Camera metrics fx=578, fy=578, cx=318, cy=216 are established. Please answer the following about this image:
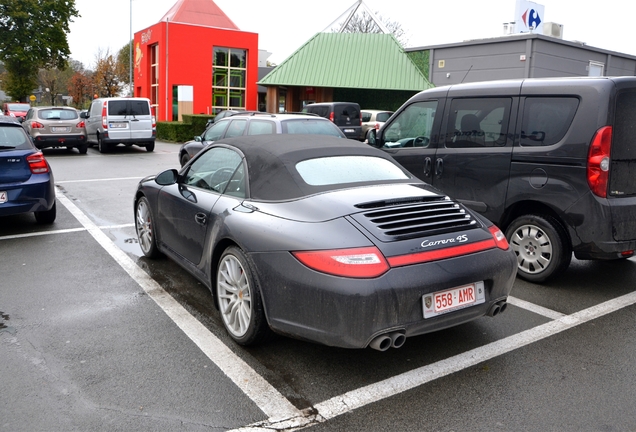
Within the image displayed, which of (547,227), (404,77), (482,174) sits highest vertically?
Result: (404,77)

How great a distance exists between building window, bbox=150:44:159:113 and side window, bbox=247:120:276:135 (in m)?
28.0

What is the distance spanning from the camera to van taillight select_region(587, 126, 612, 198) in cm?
518

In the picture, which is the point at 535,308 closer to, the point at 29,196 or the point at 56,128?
the point at 29,196

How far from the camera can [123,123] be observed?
20.0 meters

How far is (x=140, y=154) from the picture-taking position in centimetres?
2000

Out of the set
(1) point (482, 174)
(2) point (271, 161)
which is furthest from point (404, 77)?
(2) point (271, 161)

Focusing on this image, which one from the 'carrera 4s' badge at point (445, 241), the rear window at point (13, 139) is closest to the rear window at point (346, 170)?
the 'carrera 4s' badge at point (445, 241)

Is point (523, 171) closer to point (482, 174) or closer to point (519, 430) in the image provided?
point (482, 174)

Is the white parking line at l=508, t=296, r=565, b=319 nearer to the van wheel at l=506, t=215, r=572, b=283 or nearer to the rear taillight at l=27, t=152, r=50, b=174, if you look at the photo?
the van wheel at l=506, t=215, r=572, b=283

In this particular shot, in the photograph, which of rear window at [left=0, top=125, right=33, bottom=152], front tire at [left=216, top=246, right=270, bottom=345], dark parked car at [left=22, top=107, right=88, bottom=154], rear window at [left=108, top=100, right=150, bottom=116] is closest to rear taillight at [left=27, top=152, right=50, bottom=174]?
rear window at [left=0, top=125, right=33, bottom=152]

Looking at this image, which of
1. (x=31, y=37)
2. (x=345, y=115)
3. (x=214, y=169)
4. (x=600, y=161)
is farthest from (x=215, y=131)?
(x=31, y=37)

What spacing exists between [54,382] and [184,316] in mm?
1286

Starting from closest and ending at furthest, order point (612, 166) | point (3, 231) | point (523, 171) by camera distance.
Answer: point (612, 166) → point (523, 171) → point (3, 231)

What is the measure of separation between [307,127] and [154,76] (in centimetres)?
3053
